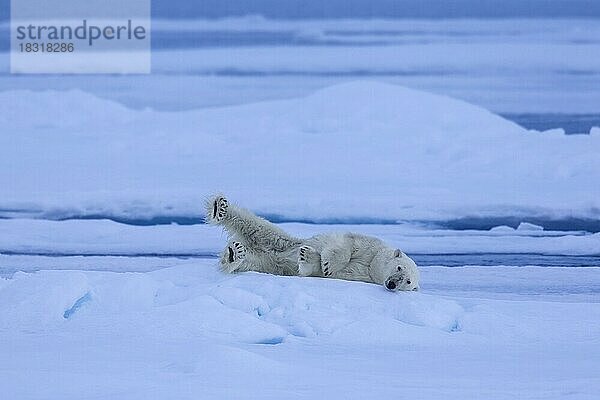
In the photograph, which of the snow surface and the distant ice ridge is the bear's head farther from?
the distant ice ridge

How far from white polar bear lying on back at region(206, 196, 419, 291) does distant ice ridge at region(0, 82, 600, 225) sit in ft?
7.22

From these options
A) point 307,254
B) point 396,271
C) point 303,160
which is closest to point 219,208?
point 307,254

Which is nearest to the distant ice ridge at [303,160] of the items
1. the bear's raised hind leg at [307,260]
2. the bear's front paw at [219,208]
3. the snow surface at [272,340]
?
the bear's front paw at [219,208]

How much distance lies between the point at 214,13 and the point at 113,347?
5.06 meters

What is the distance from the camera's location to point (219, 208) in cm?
466

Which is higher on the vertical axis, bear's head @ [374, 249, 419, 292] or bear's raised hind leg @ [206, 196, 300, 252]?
bear's raised hind leg @ [206, 196, 300, 252]

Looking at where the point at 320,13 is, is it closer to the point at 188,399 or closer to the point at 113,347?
the point at 113,347

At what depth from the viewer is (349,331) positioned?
12.7 feet

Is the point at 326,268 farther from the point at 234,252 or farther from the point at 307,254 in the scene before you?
the point at 234,252

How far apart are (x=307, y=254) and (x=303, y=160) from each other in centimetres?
328

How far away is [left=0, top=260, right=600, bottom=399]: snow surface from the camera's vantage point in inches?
122

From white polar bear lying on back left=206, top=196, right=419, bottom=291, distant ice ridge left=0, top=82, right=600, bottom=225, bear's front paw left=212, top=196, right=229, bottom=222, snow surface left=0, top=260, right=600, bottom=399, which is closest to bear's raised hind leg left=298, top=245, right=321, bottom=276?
white polar bear lying on back left=206, top=196, right=419, bottom=291

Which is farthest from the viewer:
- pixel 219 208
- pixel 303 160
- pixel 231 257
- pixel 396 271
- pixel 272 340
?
pixel 303 160

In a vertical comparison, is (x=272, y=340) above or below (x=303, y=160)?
below
